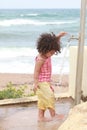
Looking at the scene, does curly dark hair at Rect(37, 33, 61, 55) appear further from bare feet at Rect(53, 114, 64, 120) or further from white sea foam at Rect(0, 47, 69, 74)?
white sea foam at Rect(0, 47, 69, 74)

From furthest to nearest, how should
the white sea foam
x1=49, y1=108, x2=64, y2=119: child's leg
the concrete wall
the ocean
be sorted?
the white sea foam, the ocean, the concrete wall, x1=49, y1=108, x2=64, y2=119: child's leg

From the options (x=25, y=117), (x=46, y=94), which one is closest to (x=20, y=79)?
(x=25, y=117)

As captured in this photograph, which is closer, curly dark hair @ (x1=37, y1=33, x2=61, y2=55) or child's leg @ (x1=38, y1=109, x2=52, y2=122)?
curly dark hair @ (x1=37, y1=33, x2=61, y2=55)

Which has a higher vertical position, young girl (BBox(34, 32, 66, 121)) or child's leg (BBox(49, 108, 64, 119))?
young girl (BBox(34, 32, 66, 121))

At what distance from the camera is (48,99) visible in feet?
16.1

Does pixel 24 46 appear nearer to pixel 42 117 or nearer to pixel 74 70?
pixel 74 70

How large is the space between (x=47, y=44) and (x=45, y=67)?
0.27 metres

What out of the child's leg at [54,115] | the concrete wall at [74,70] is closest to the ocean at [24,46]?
the concrete wall at [74,70]

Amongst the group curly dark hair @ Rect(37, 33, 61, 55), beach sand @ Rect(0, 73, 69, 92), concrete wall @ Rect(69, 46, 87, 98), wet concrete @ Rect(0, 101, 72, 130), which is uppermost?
curly dark hair @ Rect(37, 33, 61, 55)

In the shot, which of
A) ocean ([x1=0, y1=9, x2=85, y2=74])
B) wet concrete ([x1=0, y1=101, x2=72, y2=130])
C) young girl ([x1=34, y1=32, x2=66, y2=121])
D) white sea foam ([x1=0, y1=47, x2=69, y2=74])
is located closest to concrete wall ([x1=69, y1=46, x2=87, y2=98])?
ocean ([x1=0, y1=9, x2=85, y2=74])

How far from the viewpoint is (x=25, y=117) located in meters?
5.30

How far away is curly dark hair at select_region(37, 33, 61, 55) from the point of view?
191 inches

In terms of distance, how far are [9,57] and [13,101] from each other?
10813 millimetres

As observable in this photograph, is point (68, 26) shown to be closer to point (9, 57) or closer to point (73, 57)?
point (9, 57)
